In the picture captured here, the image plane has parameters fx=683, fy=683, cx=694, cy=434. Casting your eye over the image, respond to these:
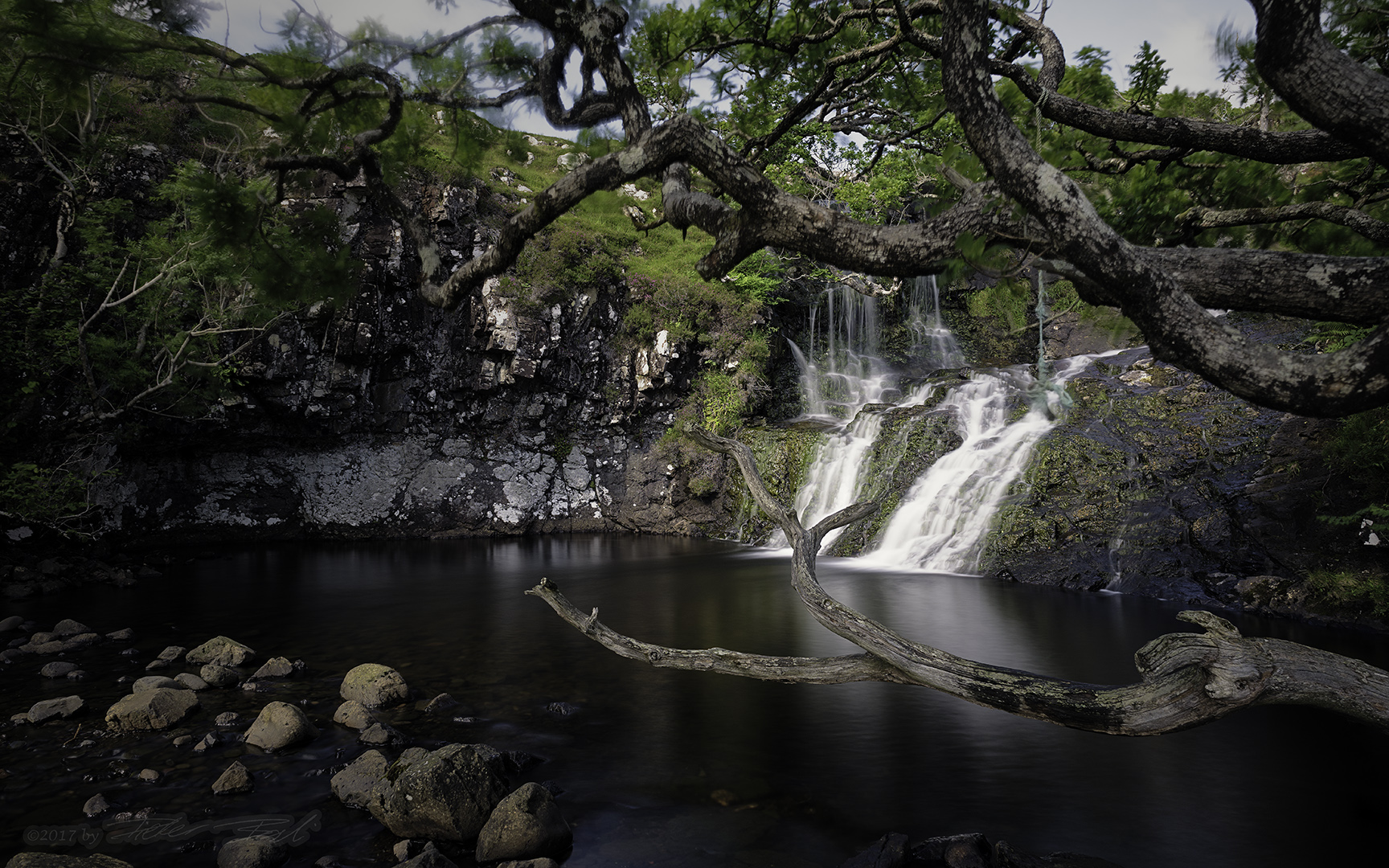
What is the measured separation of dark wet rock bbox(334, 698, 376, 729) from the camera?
6547mm

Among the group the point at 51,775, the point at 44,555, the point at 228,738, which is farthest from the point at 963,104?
the point at 44,555

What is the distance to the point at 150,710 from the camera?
642cm

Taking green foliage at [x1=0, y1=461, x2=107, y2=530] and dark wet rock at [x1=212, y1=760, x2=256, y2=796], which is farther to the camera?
green foliage at [x1=0, y1=461, x2=107, y2=530]

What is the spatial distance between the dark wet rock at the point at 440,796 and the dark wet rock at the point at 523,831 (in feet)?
0.52

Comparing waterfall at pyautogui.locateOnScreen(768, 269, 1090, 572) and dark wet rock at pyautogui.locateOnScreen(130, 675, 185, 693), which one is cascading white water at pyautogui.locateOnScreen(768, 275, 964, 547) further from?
dark wet rock at pyautogui.locateOnScreen(130, 675, 185, 693)

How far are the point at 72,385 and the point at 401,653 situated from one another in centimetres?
1280

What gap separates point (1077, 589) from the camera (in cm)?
1210

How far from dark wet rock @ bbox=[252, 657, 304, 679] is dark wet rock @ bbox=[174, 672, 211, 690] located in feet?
1.79

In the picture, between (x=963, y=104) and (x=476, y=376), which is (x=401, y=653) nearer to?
(x=963, y=104)

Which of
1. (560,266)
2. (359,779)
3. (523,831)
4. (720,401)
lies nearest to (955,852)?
(523,831)

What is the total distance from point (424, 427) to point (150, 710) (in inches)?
651

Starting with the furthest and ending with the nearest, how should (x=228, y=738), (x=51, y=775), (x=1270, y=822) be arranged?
1. (x=228, y=738)
2. (x=51, y=775)
3. (x=1270, y=822)

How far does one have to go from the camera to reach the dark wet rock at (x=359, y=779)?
→ 513cm

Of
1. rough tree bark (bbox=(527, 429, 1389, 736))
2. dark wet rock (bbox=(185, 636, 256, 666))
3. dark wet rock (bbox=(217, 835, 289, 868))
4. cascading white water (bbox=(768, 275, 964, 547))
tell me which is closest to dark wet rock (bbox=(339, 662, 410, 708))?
dark wet rock (bbox=(185, 636, 256, 666))
